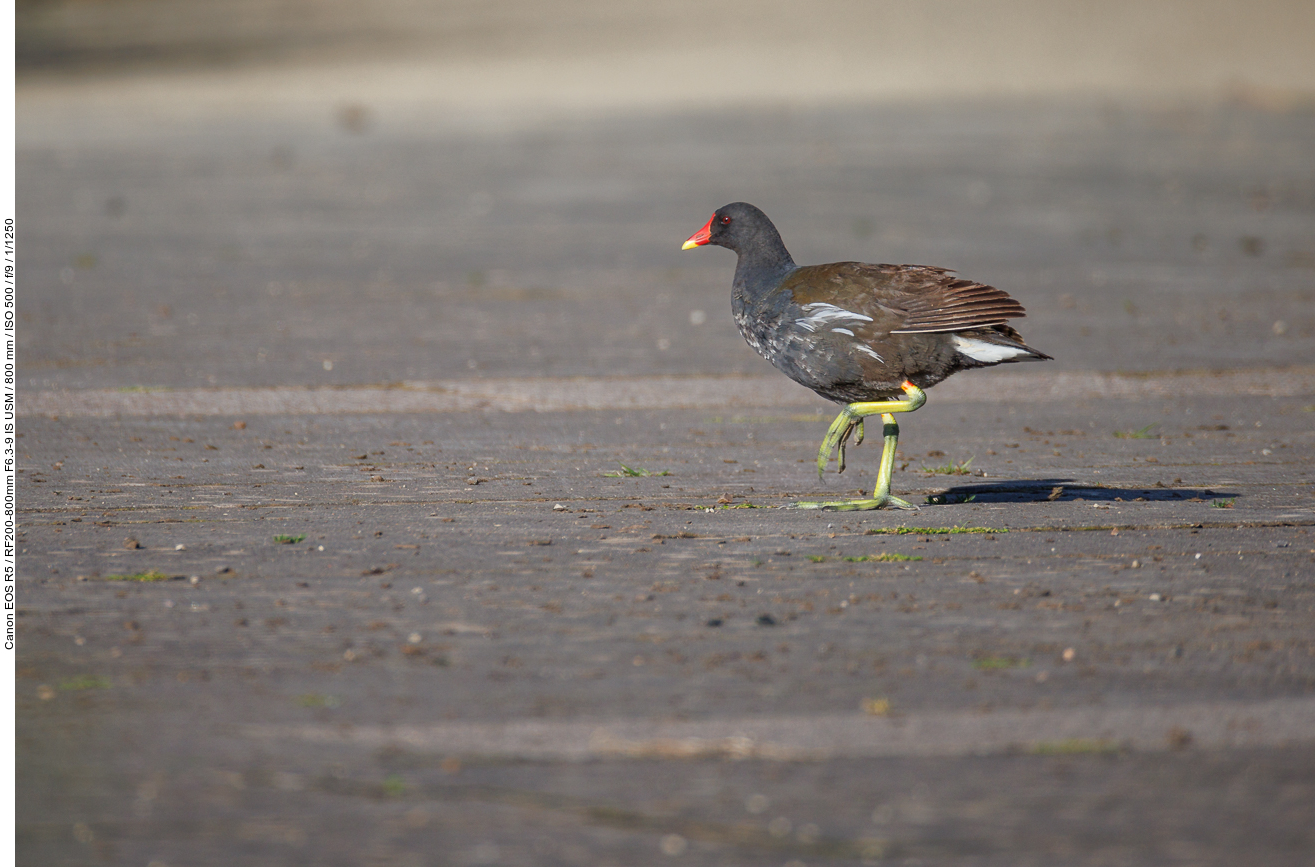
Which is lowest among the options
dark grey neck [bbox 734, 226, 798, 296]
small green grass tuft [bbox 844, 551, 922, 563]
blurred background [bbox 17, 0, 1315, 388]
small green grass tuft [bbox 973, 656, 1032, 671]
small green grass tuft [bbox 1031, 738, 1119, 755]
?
small green grass tuft [bbox 1031, 738, 1119, 755]

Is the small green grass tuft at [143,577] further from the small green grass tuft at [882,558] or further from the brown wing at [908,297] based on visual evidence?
the brown wing at [908,297]

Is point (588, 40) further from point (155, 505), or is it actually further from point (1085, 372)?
point (155, 505)

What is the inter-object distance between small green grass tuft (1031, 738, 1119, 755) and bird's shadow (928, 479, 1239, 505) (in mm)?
2952

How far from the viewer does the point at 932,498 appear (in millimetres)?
7816

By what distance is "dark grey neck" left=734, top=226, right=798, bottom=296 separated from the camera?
26.0 ft

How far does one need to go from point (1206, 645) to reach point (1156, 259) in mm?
11725

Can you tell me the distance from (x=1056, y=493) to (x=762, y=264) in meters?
1.73

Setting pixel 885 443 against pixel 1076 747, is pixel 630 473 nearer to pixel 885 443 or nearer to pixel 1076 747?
pixel 885 443

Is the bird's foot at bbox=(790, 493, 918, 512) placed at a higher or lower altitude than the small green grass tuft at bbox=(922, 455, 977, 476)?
lower

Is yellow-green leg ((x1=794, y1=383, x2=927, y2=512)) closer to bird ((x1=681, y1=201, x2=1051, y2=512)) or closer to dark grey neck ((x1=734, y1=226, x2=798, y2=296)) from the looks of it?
bird ((x1=681, y1=201, x2=1051, y2=512))

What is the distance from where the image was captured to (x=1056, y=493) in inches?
310

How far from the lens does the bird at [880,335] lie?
7.43 metres

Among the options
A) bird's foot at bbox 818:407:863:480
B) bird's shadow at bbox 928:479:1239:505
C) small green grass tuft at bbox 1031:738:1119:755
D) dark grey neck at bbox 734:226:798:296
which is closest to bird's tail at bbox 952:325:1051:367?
bird's foot at bbox 818:407:863:480

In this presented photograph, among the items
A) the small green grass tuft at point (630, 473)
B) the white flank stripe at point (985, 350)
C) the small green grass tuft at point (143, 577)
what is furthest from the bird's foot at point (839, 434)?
the small green grass tuft at point (143, 577)
